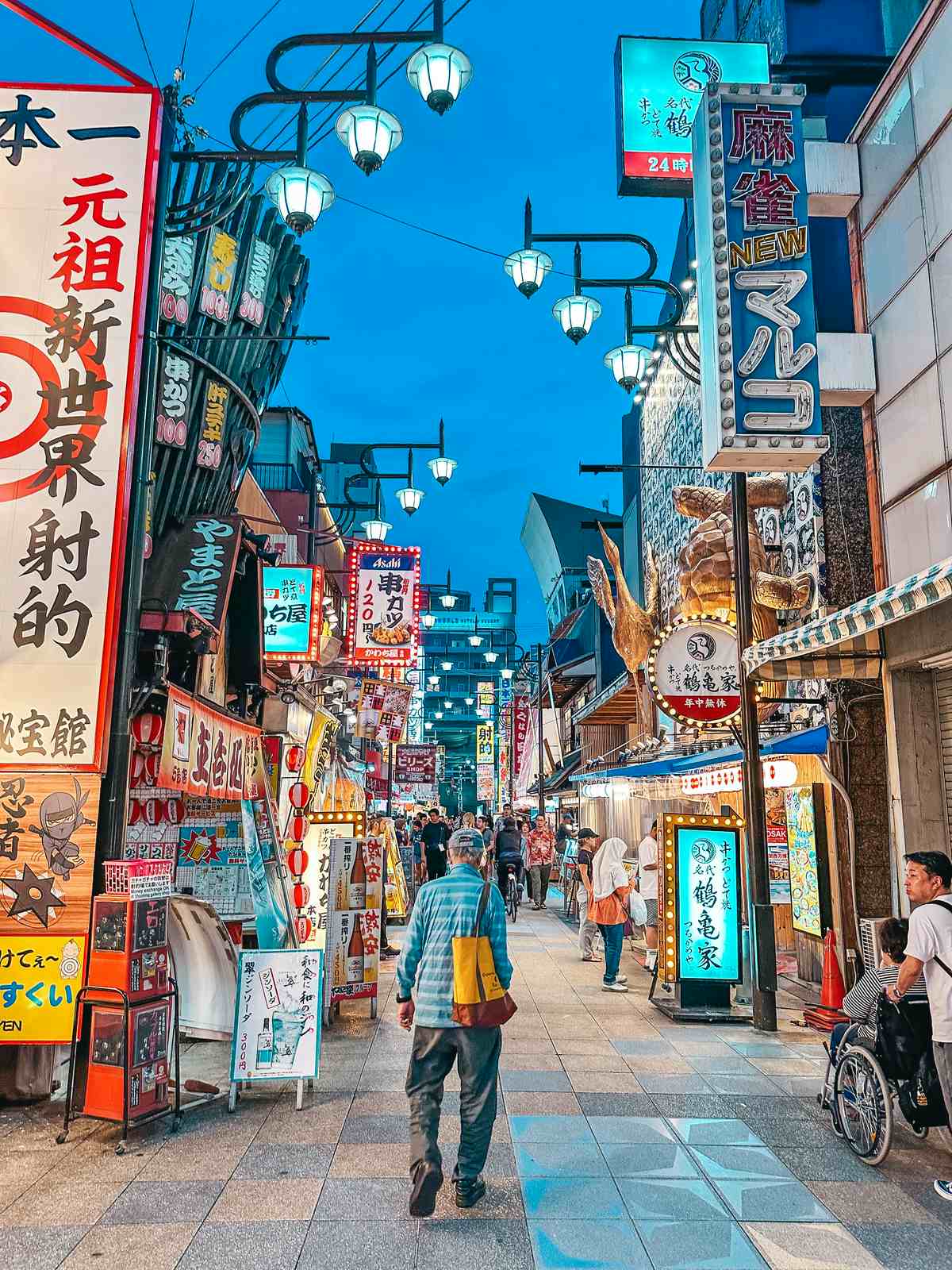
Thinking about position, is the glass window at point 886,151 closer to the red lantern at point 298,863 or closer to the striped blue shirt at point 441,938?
the striped blue shirt at point 441,938

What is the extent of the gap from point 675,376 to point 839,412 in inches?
434

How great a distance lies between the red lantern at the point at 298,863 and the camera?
12172 mm

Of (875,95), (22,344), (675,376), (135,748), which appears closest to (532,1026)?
(135,748)

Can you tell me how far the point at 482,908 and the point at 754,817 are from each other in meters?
5.77

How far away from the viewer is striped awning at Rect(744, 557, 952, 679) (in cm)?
627

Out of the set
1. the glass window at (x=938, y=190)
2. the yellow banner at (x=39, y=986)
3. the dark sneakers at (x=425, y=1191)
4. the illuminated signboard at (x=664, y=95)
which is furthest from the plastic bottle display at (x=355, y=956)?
the illuminated signboard at (x=664, y=95)

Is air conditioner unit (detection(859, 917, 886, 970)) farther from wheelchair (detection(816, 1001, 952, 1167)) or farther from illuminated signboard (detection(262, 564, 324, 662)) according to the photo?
illuminated signboard (detection(262, 564, 324, 662))

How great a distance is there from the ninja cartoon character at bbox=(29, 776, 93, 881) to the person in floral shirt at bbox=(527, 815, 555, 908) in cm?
1793

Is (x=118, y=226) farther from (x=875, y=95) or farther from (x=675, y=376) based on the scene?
(x=675, y=376)

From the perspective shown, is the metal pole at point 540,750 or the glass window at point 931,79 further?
the metal pole at point 540,750

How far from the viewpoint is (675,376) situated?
22625mm

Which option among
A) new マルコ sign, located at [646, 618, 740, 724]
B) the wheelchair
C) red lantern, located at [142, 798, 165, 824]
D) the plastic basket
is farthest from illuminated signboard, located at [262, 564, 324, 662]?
the wheelchair

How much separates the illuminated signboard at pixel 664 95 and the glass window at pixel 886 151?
670 cm

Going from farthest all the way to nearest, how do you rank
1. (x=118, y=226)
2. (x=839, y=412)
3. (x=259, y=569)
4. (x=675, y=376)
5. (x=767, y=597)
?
1. (x=675, y=376)
2. (x=259, y=569)
3. (x=767, y=597)
4. (x=839, y=412)
5. (x=118, y=226)
